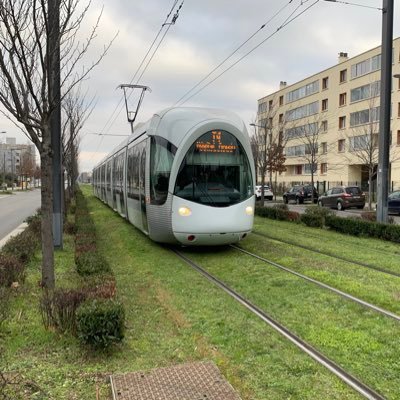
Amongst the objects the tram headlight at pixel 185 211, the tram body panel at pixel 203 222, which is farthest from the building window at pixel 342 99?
the tram headlight at pixel 185 211

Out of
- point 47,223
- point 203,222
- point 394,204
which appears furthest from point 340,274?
point 394,204

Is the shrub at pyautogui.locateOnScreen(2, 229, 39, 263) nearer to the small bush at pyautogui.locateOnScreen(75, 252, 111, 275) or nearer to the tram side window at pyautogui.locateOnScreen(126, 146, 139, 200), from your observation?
the small bush at pyautogui.locateOnScreen(75, 252, 111, 275)

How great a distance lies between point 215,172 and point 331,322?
18.4ft

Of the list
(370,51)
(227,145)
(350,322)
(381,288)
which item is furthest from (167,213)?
(370,51)

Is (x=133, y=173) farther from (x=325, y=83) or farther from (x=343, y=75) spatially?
(x=325, y=83)

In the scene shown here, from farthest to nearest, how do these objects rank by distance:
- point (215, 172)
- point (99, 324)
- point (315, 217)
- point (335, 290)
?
point (315, 217) → point (215, 172) → point (335, 290) → point (99, 324)

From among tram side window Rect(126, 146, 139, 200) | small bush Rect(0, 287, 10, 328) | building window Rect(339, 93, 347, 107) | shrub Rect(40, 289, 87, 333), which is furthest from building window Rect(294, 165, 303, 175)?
shrub Rect(40, 289, 87, 333)

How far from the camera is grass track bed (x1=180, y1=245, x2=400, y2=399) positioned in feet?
14.9

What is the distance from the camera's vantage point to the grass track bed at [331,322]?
4551 millimetres

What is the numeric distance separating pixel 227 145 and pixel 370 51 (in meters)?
51.4

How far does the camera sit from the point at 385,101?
15.5m

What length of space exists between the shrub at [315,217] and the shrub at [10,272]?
11205 millimetres

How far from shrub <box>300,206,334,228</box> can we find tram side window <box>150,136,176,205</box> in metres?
7.45

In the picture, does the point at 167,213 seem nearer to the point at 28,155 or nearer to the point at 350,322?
the point at 350,322
